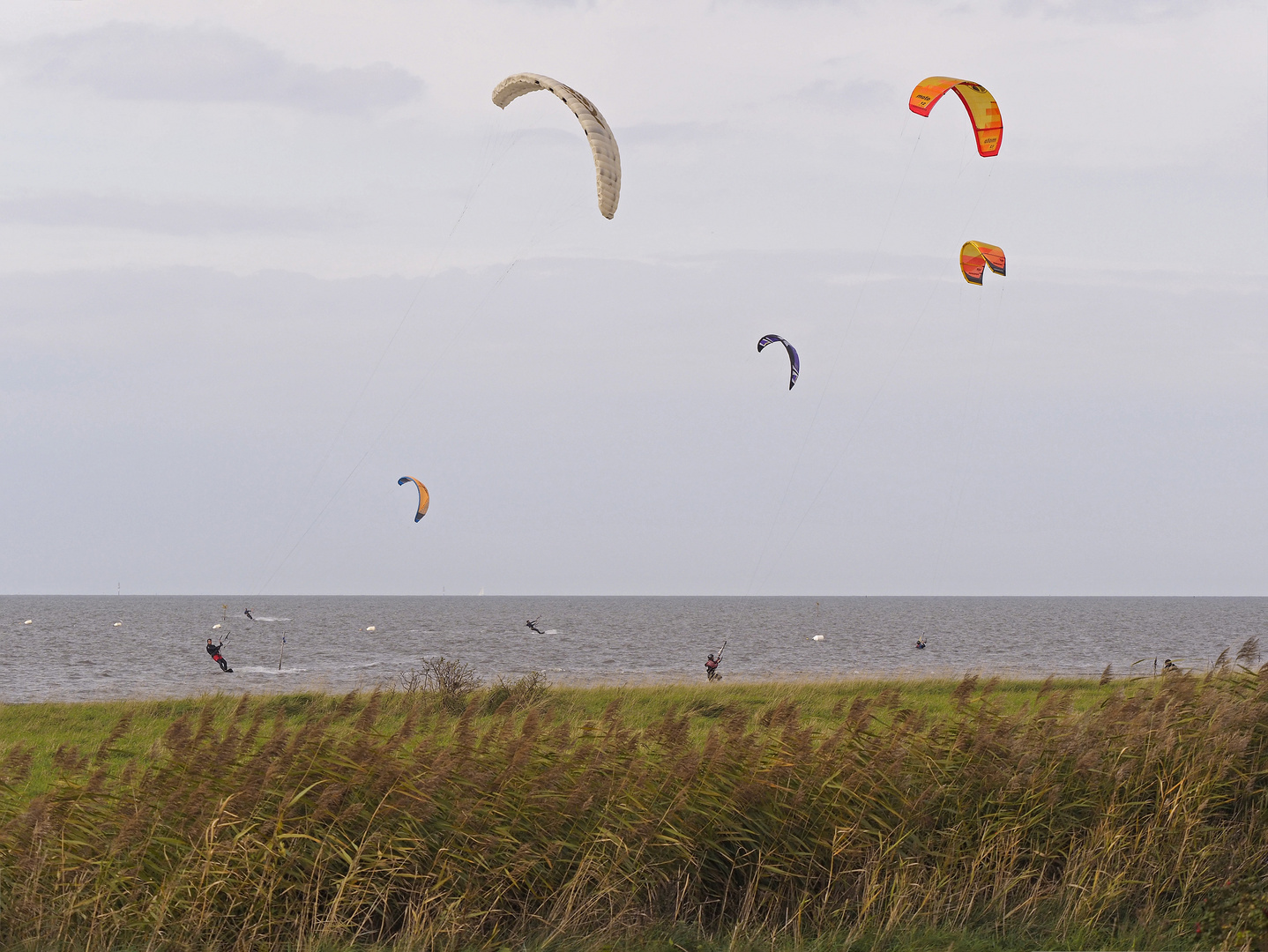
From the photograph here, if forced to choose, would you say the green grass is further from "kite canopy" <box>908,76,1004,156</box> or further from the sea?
"kite canopy" <box>908,76,1004,156</box>

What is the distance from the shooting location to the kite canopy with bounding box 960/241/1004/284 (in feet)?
66.2

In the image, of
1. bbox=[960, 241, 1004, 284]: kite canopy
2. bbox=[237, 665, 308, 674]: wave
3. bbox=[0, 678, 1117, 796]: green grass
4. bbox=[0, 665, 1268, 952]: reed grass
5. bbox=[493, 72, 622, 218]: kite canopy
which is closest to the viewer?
bbox=[0, 665, 1268, 952]: reed grass

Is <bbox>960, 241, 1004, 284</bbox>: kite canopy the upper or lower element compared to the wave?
upper

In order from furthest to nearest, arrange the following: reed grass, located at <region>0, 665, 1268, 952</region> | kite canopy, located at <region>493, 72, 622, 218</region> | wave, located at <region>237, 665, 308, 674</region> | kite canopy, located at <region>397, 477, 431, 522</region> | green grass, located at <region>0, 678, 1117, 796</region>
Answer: wave, located at <region>237, 665, 308, 674</region> < kite canopy, located at <region>397, 477, 431, 522</region> < green grass, located at <region>0, 678, 1117, 796</region> < kite canopy, located at <region>493, 72, 622, 218</region> < reed grass, located at <region>0, 665, 1268, 952</region>

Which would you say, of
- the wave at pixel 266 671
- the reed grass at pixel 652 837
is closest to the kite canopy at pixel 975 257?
the reed grass at pixel 652 837

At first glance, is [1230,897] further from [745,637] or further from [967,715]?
[745,637]

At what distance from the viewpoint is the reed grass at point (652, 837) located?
625 centimetres

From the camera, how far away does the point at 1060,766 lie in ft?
25.8

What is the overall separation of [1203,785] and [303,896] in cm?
623

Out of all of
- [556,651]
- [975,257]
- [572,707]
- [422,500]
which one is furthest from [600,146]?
[556,651]

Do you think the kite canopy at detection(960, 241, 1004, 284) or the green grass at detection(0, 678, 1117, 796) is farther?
the kite canopy at detection(960, 241, 1004, 284)

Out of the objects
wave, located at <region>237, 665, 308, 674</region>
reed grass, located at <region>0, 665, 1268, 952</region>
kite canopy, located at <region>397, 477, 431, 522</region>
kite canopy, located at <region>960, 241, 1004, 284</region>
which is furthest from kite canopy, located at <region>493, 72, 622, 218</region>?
wave, located at <region>237, 665, 308, 674</region>

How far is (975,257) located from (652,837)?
17.1 meters

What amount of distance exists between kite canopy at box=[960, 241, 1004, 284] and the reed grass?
13.4m
